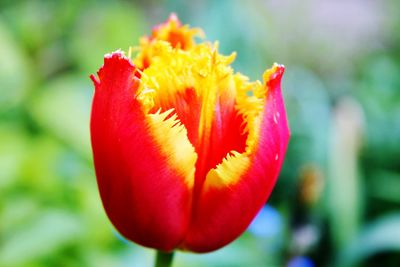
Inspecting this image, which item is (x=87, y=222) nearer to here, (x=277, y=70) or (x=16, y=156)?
(x=16, y=156)

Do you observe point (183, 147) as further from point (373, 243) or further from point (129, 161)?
point (373, 243)

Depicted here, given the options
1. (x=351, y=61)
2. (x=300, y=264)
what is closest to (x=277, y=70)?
(x=300, y=264)

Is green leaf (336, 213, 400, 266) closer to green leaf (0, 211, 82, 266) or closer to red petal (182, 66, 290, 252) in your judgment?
green leaf (0, 211, 82, 266)


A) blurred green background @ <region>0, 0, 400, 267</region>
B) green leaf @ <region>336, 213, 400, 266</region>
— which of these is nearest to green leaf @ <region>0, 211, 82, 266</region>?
blurred green background @ <region>0, 0, 400, 267</region>

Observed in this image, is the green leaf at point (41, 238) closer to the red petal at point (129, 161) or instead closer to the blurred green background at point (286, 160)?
the blurred green background at point (286, 160)

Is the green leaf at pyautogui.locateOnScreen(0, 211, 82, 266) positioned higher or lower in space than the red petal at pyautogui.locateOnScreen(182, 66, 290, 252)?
higher

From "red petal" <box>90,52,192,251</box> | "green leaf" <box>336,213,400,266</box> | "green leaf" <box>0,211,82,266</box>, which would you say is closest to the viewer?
"red petal" <box>90,52,192,251</box>

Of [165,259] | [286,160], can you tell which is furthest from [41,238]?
[286,160]
